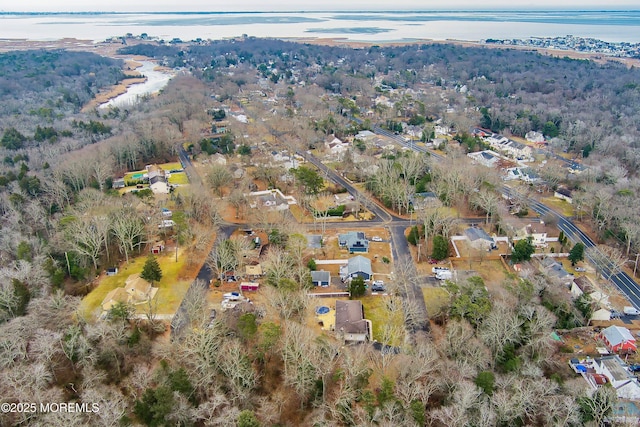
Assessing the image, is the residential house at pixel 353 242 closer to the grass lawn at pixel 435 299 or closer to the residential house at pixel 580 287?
the grass lawn at pixel 435 299

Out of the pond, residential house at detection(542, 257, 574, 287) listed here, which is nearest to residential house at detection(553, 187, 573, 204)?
residential house at detection(542, 257, 574, 287)

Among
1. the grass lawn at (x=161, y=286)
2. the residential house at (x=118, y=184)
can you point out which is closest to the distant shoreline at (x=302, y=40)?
the residential house at (x=118, y=184)

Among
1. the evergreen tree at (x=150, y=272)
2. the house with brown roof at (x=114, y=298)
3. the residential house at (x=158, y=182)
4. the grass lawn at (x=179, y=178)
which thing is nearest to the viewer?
the house with brown roof at (x=114, y=298)

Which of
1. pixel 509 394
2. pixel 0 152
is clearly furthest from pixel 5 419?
pixel 0 152

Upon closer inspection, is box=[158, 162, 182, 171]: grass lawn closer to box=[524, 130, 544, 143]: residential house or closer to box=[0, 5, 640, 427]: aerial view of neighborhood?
box=[0, 5, 640, 427]: aerial view of neighborhood

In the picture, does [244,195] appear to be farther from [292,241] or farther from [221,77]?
[221,77]

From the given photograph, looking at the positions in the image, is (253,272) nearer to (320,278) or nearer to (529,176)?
(320,278)
